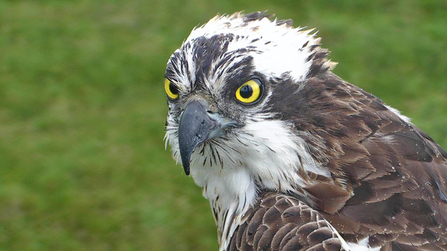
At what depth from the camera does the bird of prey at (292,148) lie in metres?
3.43

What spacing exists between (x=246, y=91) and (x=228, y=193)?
83 centimetres

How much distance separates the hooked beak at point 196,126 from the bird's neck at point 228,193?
15.8 inches

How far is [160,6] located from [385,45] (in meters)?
4.35

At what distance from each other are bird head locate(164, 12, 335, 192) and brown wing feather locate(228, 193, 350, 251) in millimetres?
199

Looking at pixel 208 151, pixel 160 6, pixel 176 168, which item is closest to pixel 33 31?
pixel 160 6

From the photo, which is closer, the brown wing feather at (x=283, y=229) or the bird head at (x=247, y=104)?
the brown wing feather at (x=283, y=229)

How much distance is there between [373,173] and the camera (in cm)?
359

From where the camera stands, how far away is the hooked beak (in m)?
3.50

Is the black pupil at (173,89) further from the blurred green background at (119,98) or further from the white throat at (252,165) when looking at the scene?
the blurred green background at (119,98)

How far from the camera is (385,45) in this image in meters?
9.72

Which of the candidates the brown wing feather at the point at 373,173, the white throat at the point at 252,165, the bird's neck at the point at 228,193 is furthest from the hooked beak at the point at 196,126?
the brown wing feather at the point at 373,173

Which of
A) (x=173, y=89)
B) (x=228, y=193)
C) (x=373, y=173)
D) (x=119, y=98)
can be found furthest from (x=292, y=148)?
(x=119, y=98)

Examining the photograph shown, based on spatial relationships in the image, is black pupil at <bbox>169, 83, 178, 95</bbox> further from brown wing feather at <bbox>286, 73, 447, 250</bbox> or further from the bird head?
brown wing feather at <bbox>286, 73, 447, 250</bbox>

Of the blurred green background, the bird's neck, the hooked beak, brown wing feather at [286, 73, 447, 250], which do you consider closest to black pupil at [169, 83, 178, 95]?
the hooked beak
